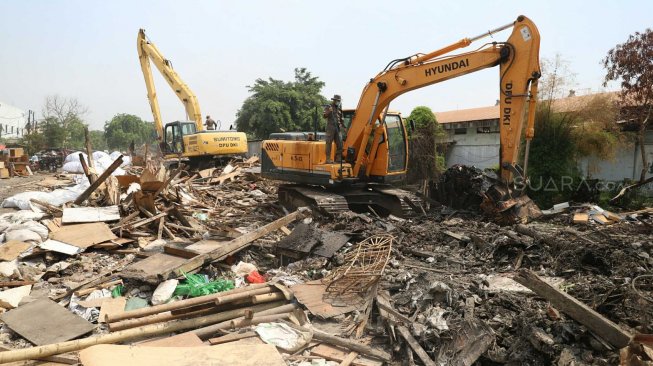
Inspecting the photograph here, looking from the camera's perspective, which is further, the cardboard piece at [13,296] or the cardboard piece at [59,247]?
the cardboard piece at [59,247]

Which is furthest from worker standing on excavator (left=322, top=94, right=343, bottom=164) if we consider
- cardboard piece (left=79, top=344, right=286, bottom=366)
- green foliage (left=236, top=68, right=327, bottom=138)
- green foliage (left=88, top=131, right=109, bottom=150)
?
green foliage (left=88, top=131, right=109, bottom=150)

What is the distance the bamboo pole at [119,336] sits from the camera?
3730mm

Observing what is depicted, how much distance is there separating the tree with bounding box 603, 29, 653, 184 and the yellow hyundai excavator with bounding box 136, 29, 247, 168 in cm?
1321

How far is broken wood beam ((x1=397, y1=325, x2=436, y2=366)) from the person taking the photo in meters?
3.94

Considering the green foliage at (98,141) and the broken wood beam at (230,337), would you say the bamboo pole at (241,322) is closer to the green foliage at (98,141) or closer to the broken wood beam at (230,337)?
the broken wood beam at (230,337)

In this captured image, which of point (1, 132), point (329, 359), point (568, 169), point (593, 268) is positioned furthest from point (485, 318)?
point (1, 132)

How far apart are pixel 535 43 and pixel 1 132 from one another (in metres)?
63.6

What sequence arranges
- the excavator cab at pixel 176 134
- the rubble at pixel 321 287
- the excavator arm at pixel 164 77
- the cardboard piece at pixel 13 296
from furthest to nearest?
the excavator arm at pixel 164 77 < the excavator cab at pixel 176 134 < the cardboard piece at pixel 13 296 < the rubble at pixel 321 287

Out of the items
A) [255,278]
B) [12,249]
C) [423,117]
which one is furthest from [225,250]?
[423,117]

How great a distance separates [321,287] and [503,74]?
5.03 metres

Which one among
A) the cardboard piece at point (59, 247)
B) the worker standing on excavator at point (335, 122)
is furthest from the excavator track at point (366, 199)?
the cardboard piece at point (59, 247)

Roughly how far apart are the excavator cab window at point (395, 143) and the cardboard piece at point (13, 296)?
693 centimetres

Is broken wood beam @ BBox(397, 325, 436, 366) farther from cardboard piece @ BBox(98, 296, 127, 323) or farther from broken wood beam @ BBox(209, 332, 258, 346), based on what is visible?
cardboard piece @ BBox(98, 296, 127, 323)

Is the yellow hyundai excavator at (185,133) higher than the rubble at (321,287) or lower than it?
higher
